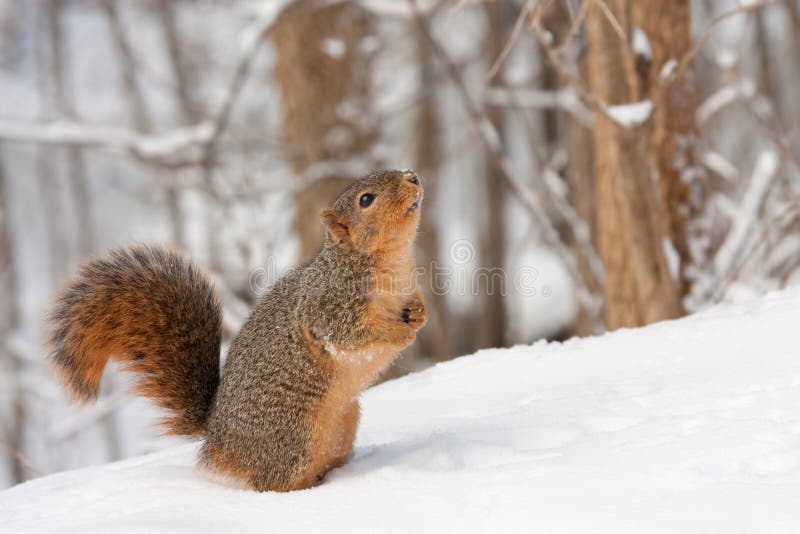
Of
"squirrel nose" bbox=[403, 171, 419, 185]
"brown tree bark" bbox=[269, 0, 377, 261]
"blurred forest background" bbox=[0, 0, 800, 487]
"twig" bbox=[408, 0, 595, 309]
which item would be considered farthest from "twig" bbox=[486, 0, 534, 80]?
"brown tree bark" bbox=[269, 0, 377, 261]

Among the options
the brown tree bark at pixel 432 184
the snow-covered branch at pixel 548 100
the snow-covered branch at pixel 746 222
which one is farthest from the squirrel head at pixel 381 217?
the brown tree bark at pixel 432 184

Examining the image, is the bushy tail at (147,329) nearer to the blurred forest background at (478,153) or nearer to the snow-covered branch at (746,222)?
the blurred forest background at (478,153)

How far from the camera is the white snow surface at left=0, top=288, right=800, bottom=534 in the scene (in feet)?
5.83

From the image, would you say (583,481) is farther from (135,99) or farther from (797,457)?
(135,99)

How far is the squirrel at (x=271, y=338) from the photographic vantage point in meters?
2.39

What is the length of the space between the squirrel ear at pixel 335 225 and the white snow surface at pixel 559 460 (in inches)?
24.6

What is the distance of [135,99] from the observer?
1354 centimetres

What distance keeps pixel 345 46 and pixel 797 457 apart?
5.13 m

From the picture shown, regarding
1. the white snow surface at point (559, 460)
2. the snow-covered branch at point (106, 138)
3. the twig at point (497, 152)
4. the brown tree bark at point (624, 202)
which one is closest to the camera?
the white snow surface at point (559, 460)

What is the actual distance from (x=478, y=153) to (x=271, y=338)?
9.80m

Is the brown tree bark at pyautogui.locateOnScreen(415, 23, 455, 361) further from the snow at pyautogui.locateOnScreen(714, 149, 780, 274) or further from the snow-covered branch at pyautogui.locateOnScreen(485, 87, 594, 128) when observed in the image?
the snow at pyautogui.locateOnScreen(714, 149, 780, 274)

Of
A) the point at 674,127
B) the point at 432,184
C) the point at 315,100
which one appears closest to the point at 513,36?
the point at 674,127

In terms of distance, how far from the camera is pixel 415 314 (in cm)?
244

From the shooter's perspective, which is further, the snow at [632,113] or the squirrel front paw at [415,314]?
the snow at [632,113]
